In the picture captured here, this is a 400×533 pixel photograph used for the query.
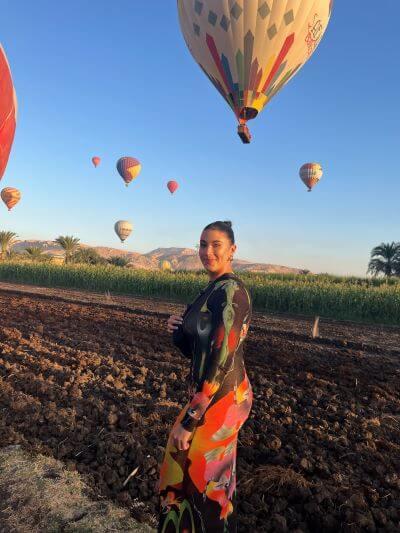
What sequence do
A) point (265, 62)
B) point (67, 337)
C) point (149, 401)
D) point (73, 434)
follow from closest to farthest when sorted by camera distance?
point (73, 434), point (149, 401), point (67, 337), point (265, 62)

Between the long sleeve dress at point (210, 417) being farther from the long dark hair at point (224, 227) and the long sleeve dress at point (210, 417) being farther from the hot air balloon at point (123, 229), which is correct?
the hot air balloon at point (123, 229)

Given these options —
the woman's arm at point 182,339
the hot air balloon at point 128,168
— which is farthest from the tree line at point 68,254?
the woman's arm at point 182,339

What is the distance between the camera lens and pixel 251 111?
14.7 meters

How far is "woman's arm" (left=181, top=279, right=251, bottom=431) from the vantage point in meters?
1.78

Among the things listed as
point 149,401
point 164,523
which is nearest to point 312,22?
point 149,401

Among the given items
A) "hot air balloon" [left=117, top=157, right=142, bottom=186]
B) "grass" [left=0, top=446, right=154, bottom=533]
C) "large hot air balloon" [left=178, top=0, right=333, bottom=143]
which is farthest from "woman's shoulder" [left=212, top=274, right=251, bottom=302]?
"hot air balloon" [left=117, top=157, right=142, bottom=186]

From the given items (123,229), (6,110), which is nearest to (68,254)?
(123,229)

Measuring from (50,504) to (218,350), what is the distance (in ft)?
7.89

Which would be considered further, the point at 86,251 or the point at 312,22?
the point at 86,251

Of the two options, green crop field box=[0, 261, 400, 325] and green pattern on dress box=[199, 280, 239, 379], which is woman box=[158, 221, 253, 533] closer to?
green pattern on dress box=[199, 280, 239, 379]

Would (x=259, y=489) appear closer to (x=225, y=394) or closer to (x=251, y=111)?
(x=225, y=394)

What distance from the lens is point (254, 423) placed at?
4.85m

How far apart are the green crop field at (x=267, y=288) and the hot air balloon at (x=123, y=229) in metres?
26.4

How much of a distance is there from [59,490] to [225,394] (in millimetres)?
2310
